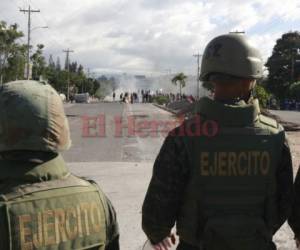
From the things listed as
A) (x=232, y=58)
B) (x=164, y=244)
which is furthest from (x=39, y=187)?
(x=232, y=58)

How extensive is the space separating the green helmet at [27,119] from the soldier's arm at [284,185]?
1241 mm

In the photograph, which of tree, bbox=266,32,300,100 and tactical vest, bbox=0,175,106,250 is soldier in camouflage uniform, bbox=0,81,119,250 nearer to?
tactical vest, bbox=0,175,106,250

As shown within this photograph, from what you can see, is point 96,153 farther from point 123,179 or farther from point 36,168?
point 36,168

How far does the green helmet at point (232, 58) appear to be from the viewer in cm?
266

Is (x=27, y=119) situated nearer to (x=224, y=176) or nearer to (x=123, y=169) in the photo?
(x=224, y=176)

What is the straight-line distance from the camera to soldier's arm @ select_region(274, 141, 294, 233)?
8.80 feet

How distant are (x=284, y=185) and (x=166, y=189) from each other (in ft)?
1.95

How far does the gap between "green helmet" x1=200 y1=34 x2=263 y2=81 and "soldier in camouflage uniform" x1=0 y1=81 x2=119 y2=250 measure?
1000 mm

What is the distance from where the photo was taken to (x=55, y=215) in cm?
185

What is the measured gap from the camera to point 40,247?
5.95ft

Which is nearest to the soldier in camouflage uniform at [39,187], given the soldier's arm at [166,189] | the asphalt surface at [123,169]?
the soldier's arm at [166,189]

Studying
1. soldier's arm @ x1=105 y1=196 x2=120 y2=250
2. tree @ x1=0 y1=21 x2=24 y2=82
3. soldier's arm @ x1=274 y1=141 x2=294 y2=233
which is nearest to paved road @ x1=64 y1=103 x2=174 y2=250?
soldier's arm @ x1=274 y1=141 x2=294 y2=233

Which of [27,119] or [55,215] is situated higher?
[27,119]

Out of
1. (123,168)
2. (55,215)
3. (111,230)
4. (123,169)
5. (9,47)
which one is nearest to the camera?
(55,215)
